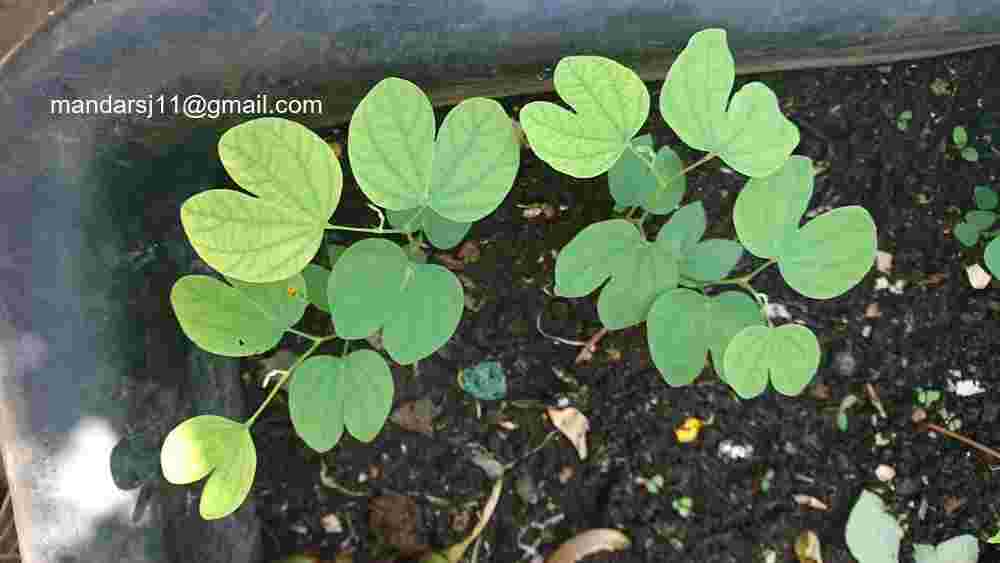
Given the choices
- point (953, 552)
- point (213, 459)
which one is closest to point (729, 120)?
point (213, 459)

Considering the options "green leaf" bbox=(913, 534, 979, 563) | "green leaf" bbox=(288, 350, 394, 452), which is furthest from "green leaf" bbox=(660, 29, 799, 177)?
"green leaf" bbox=(913, 534, 979, 563)

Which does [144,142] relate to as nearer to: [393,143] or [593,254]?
[393,143]

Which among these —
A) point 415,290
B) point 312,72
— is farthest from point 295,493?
point 312,72

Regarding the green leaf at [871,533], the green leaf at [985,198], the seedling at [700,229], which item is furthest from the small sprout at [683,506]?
the green leaf at [985,198]

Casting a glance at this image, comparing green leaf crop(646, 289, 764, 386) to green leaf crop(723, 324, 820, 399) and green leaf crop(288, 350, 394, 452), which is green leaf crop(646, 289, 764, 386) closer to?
green leaf crop(723, 324, 820, 399)

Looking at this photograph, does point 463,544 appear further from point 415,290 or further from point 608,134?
point 608,134

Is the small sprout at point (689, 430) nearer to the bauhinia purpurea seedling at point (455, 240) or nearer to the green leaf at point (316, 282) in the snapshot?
the bauhinia purpurea seedling at point (455, 240)
